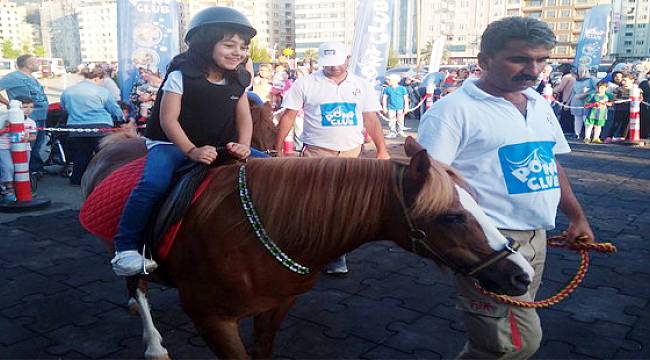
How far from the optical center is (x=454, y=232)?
2.09 metres

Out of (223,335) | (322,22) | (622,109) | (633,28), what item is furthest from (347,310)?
(633,28)

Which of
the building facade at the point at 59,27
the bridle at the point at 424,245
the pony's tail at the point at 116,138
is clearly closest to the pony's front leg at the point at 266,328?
the bridle at the point at 424,245

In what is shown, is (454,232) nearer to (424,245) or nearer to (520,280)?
(424,245)

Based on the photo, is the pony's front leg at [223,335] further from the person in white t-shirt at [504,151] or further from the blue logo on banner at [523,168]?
the blue logo on banner at [523,168]

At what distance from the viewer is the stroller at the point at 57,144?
391 inches

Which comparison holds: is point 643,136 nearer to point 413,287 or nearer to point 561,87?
point 561,87

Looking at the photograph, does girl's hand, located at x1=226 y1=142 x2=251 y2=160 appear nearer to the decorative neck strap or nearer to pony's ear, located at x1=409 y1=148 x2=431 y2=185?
the decorative neck strap

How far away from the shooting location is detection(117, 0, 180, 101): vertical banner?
11406mm

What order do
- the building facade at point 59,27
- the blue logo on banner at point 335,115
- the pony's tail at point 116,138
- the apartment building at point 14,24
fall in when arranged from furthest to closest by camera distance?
the apartment building at point 14,24 → the building facade at point 59,27 → the blue logo on banner at point 335,115 → the pony's tail at point 116,138

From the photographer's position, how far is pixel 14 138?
752 centimetres

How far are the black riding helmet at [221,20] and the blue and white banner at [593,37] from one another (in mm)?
18271

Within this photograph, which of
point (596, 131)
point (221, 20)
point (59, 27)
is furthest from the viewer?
point (59, 27)

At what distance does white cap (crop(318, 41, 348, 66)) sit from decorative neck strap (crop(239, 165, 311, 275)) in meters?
2.91

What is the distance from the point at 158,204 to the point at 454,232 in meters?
1.61
